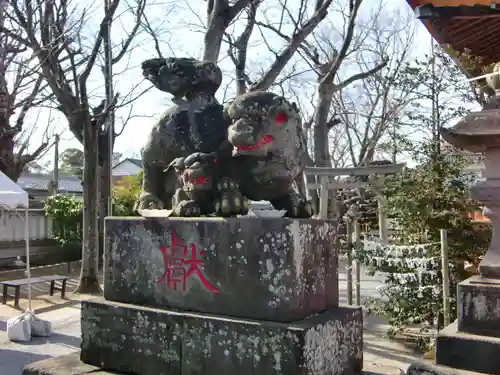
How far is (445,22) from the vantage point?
374 centimetres

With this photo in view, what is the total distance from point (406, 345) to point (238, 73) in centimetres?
700

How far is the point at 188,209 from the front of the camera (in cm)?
254

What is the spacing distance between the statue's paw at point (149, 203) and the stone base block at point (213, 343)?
0.55 metres

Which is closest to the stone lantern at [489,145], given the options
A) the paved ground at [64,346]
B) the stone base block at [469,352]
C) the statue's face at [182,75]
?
the stone base block at [469,352]

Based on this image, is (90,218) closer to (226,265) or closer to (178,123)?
(178,123)

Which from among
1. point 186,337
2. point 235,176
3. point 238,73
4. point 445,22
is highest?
point 238,73

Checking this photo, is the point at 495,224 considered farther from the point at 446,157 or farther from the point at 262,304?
the point at 446,157

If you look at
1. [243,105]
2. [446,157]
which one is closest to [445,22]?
[243,105]

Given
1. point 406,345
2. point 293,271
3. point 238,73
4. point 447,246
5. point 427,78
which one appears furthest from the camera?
point 238,73

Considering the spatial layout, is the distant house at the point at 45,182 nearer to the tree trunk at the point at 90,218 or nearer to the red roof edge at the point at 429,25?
the tree trunk at the point at 90,218

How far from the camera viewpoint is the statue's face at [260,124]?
8.02ft

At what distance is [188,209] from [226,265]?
371mm

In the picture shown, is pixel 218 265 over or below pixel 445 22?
below

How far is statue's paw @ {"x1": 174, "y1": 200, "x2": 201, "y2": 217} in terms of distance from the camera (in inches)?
99.7
